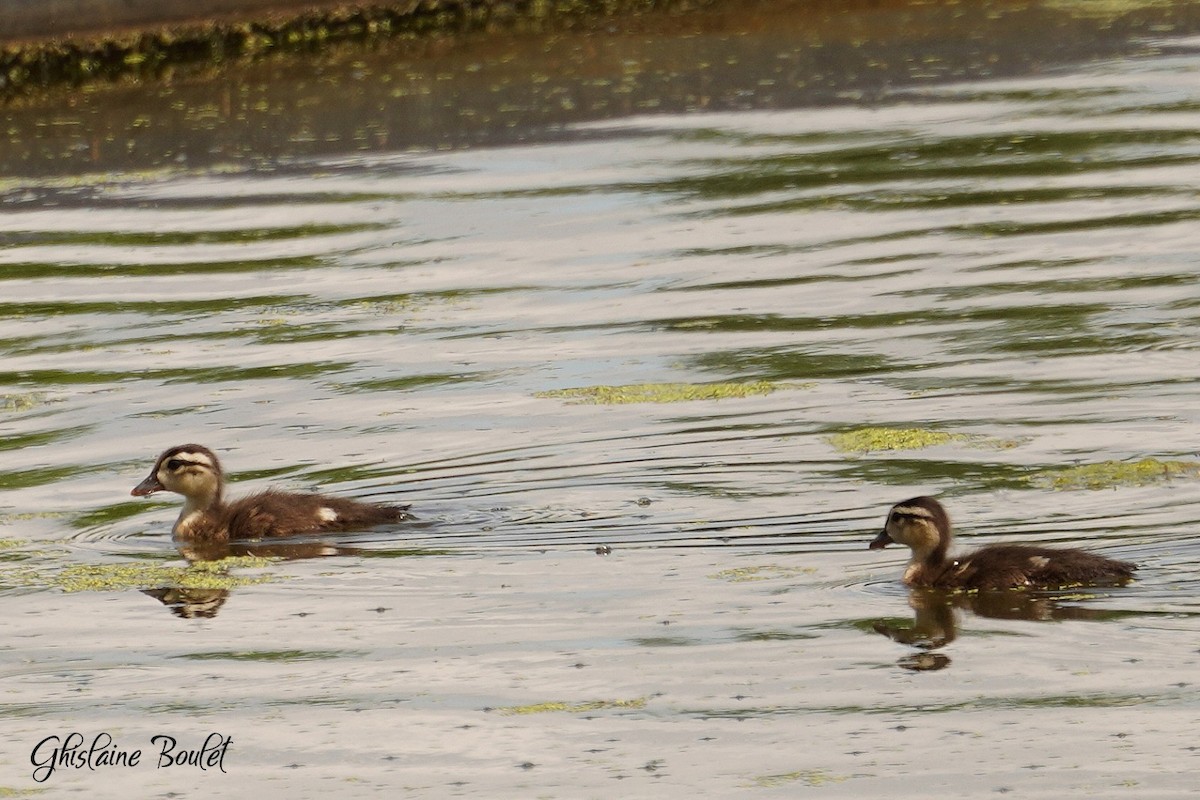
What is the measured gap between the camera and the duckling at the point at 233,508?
369 inches

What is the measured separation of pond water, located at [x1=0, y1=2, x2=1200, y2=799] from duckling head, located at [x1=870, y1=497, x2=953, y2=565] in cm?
21

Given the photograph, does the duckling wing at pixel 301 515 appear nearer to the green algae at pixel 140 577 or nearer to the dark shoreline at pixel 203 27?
the green algae at pixel 140 577

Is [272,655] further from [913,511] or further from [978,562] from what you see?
[978,562]

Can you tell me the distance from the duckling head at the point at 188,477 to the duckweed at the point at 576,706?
9.54 ft

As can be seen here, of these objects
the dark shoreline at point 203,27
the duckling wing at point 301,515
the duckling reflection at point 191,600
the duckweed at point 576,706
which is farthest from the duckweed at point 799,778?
the dark shoreline at point 203,27

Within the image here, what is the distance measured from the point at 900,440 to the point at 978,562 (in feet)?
5.92

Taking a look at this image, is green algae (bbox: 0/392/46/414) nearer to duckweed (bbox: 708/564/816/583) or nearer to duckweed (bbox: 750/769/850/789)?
duckweed (bbox: 708/564/816/583)

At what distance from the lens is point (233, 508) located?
9.71 meters

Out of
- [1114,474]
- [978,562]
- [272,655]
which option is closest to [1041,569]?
[978,562]

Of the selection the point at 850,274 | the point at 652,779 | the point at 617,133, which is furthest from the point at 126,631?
the point at 617,133

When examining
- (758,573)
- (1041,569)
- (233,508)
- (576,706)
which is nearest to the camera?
→ (576,706)

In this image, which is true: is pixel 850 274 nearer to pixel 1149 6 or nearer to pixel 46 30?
pixel 1149 6

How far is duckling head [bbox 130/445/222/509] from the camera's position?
32.1ft

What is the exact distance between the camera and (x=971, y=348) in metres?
11.8
